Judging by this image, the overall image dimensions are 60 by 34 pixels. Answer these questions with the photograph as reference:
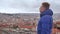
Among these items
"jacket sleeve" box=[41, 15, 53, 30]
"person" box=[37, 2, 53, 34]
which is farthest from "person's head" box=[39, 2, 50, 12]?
"jacket sleeve" box=[41, 15, 53, 30]

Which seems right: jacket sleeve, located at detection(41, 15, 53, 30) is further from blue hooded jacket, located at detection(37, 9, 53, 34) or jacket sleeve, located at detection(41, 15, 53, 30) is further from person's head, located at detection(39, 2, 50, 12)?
person's head, located at detection(39, 2, 50, 12)

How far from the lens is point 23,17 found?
25391mm

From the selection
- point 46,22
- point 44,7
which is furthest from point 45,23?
point 44,7

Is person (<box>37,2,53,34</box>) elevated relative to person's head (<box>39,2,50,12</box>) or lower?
lower

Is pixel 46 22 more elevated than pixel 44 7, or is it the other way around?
pixel 44 7

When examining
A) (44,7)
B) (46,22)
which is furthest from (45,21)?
(44,7)

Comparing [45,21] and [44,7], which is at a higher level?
[44,7]

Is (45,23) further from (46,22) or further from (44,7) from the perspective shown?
(44,7)

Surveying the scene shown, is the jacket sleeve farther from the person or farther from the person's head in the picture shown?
the person's head

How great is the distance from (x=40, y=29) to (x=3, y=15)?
21.0m

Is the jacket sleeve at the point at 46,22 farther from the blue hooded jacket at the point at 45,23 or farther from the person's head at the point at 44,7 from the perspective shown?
the person's head at the point at 44,7

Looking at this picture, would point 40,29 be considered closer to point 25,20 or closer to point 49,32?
point 49,32

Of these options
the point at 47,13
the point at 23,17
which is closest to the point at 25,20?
the point at 23,17

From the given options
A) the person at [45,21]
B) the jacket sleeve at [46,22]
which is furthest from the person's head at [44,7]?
the jacket sleeve at [46,22]
